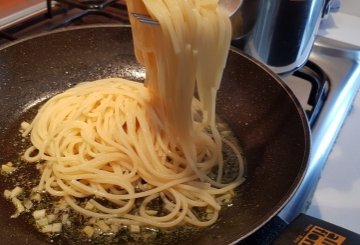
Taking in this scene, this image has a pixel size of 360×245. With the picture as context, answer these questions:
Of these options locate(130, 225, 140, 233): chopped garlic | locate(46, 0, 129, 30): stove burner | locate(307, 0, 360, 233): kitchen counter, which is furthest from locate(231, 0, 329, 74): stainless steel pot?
locate(130, 225, 140, 233): chopped garlic

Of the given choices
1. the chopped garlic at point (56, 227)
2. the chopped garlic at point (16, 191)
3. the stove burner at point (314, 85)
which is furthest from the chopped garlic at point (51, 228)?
the stove burner at point (314, 85)

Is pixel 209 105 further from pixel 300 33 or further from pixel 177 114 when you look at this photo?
pixel 300 33

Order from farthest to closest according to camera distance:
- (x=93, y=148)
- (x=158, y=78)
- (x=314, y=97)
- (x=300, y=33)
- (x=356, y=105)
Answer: (x=356, y=105), (x=314, y=97), (x=300, y=33), (x=93, y=148), (x=158, y=78)

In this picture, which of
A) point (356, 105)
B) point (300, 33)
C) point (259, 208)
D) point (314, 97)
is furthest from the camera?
point (356, 105)

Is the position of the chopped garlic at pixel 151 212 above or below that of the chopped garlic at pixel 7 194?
above

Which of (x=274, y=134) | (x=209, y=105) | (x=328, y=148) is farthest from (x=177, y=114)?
(x=328, y=148)

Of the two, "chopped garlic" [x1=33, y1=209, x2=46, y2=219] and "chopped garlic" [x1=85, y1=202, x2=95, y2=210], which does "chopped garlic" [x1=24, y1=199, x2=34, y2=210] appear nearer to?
"chopped garlic" [x1=33, y1=209, x2=46, y2=219]

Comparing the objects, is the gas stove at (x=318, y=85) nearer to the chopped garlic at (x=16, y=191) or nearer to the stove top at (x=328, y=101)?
the stove top at (x=328, y=101)
